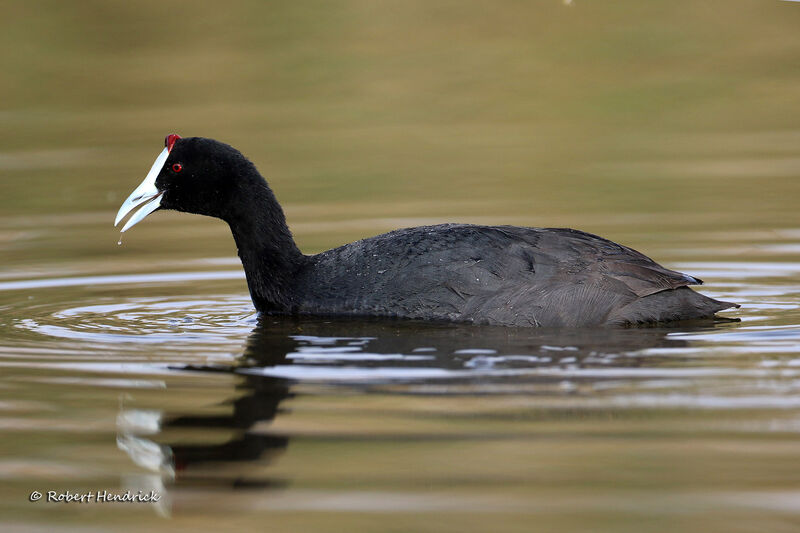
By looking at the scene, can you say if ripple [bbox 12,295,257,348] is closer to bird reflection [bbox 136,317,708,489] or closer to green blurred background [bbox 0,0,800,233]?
bird reflection [bbox 136,317,708,489]

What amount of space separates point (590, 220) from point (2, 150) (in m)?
6.95

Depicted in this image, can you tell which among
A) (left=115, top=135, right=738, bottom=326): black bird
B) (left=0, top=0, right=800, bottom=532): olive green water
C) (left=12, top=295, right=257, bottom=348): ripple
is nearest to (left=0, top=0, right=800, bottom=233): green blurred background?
(left=0, top=0, right=800, bottom=532): olive green water

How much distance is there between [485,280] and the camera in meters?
7.27

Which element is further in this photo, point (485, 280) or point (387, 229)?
point (387, 229)

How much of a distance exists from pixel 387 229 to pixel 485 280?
3.17 meters

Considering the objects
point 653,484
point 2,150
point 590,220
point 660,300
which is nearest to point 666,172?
point 590,220

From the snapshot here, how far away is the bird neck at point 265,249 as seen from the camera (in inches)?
313

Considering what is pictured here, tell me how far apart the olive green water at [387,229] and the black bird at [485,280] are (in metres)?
0.17

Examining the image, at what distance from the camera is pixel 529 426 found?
205 inches

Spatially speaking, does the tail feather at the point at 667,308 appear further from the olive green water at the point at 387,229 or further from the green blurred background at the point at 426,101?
the green blurred background at the point at 426,101

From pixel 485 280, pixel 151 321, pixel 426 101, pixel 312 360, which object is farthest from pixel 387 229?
pixel 426 101

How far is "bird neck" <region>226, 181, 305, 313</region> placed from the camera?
26.1ft

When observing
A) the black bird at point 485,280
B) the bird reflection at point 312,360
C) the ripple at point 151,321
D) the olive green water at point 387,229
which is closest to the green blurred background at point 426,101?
the olive green water at point 387,229

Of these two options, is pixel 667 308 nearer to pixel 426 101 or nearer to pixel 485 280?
pixel 485 280
